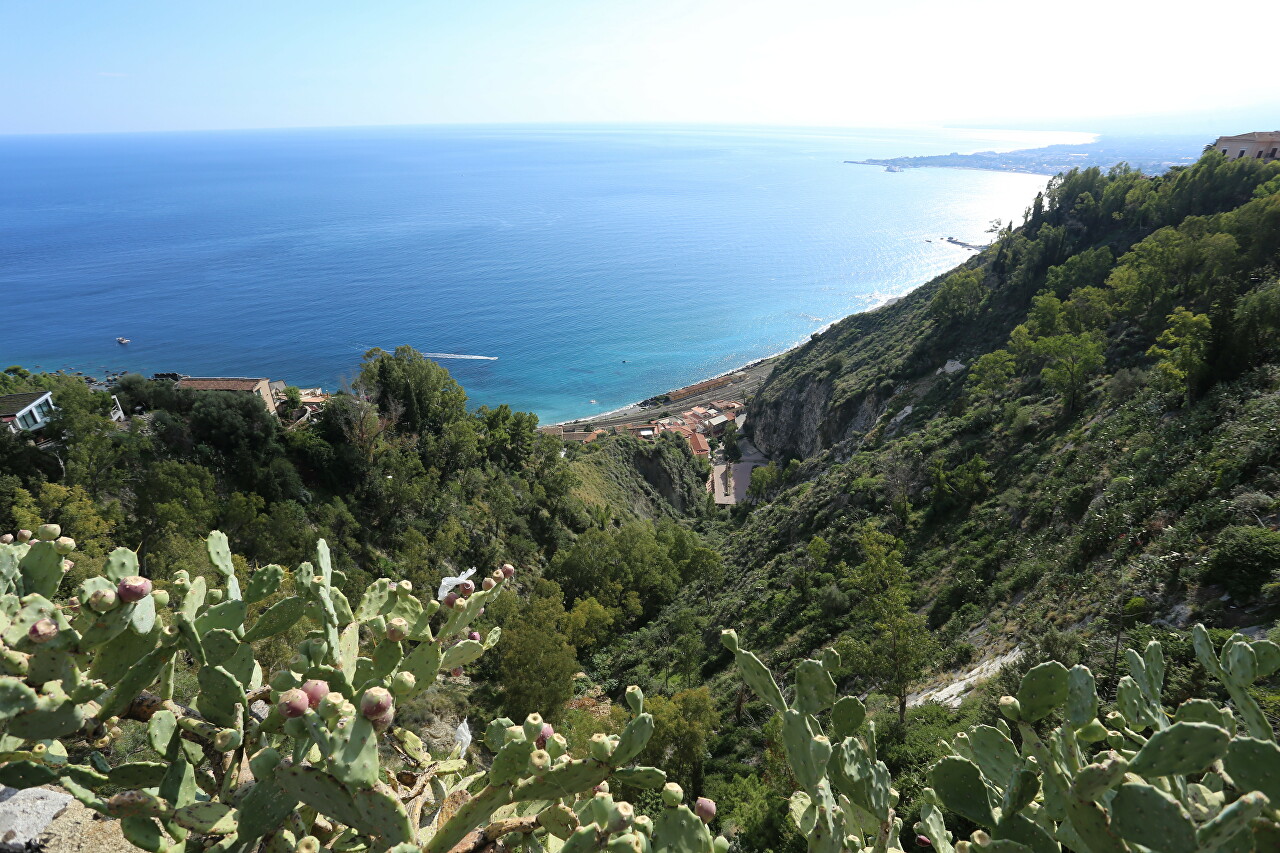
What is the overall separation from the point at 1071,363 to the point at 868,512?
11.7 m

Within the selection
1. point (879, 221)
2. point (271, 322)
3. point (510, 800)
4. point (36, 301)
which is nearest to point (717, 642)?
point (510, 800)

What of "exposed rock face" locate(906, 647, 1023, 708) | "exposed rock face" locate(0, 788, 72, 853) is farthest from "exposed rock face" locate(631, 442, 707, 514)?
"exposed rock face" locate(0, 788, 72, 853)

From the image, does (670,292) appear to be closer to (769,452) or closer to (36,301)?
(769,452)

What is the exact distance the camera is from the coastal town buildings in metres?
48.3

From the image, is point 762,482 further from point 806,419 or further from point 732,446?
point 732,446

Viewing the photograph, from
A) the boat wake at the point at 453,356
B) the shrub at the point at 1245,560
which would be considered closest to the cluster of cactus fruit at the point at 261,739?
the shrub at the point at 1245,560

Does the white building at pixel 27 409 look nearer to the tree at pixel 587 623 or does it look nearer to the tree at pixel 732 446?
the tree at pixel 587 623

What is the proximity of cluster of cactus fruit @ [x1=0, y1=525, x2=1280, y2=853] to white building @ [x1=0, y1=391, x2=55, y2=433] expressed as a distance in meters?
30.3

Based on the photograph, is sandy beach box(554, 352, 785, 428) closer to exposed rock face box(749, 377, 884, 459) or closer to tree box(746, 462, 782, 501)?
exposed rock face box(749, 377, 884, 459)

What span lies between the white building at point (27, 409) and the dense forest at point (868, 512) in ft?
8.64

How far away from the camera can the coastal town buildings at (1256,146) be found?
48.3 metres

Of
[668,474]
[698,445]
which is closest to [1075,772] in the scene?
[668,474]

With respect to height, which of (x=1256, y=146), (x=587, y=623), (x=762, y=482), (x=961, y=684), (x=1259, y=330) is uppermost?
(x=1256, y=146)

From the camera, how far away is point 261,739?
150 inches
